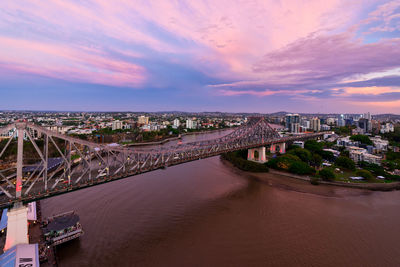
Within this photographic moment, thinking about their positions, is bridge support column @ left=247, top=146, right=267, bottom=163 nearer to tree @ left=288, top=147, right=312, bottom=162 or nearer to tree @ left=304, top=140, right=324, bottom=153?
tree @ left=288, top=147, right=312, bottom=162

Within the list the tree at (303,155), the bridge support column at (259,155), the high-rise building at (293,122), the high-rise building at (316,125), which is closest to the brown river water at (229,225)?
the bridge support column at (259,155)

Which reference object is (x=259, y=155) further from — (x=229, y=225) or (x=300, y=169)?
(x=229, y=225)

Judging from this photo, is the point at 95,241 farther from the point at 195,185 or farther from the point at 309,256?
the point at 309,256

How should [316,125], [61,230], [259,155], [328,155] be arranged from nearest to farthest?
[61,230], [328,155], [259,155], [316,125]

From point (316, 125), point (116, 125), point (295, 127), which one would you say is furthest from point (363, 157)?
point (116, 125)

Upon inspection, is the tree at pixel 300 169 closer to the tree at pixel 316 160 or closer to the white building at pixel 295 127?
the tree at pixel 316 160

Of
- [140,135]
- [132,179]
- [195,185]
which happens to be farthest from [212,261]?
[140,135]

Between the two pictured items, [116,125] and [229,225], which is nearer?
[229,225]
